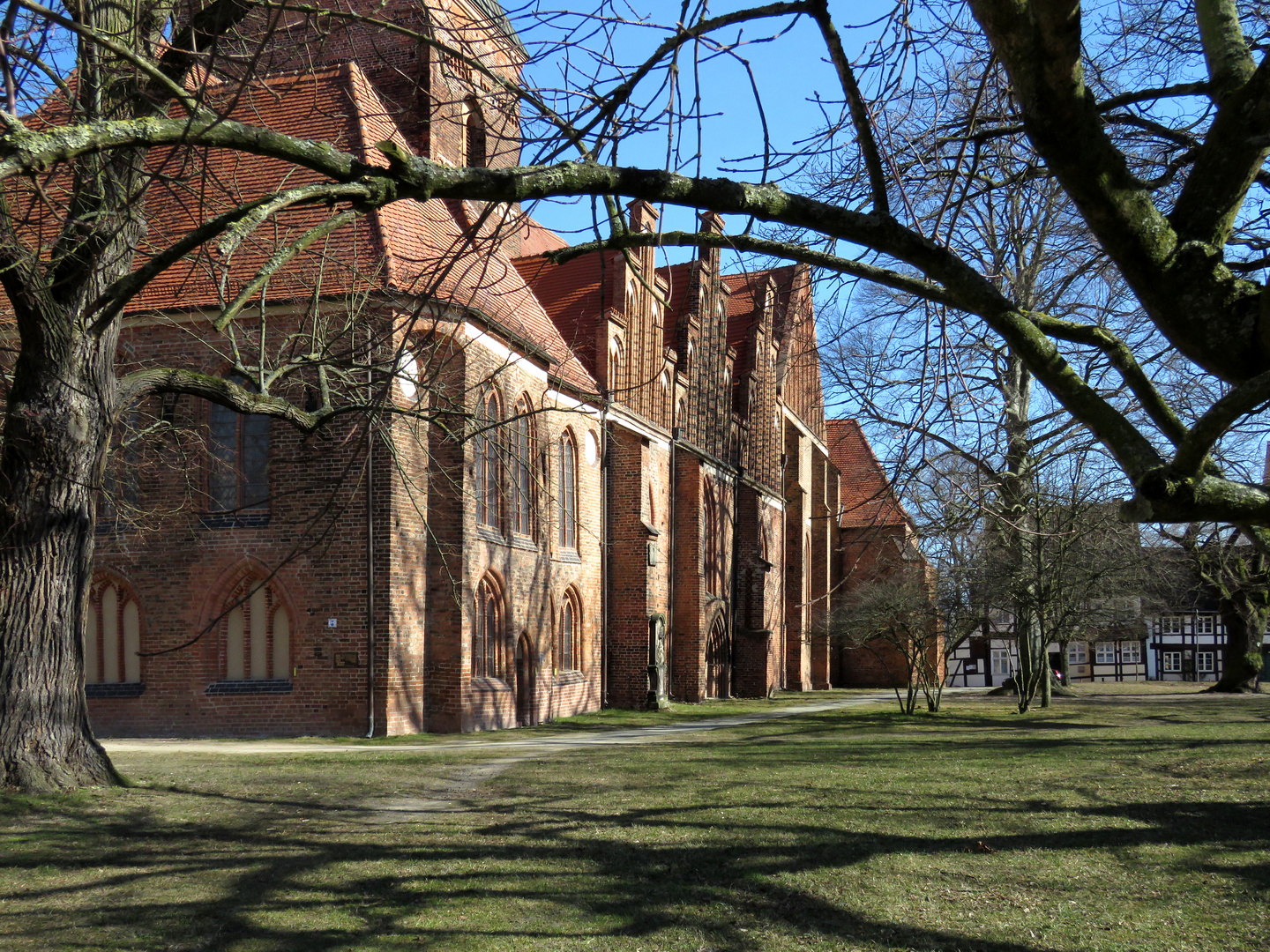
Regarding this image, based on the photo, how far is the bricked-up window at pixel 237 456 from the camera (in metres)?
18.2

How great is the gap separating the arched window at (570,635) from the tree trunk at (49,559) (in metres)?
13.8

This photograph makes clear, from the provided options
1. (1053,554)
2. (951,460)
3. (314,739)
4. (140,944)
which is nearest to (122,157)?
(140,944)

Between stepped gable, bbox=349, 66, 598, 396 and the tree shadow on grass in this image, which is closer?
the tree shadow on grass

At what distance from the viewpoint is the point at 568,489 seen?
23656mm

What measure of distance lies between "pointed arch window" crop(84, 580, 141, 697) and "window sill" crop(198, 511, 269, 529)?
6.27 feet

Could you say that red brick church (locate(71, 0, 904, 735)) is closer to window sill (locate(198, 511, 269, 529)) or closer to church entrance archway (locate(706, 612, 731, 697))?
window sill (locate(198, 511, 269, 529))

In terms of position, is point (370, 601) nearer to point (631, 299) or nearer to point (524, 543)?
point (524, 543)

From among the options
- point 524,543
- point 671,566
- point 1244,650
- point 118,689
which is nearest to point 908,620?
point 524,543

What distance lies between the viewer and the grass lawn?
5773mm

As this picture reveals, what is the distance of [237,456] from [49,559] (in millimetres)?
8856

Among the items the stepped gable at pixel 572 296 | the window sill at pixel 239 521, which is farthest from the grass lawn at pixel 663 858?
the stepped gable at pixel 572 296

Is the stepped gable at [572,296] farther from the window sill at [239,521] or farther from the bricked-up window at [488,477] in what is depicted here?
the window sill at [239,521]

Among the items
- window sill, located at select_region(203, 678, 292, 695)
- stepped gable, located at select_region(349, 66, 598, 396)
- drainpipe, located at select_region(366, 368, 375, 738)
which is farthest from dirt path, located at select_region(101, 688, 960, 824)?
stepped gable, located at select_region(349, 66, 598, 396)

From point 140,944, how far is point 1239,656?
32.1 m
